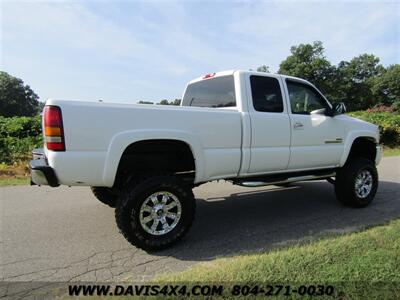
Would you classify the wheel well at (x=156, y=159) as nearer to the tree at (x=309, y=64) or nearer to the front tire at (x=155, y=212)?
the front tire at (x=155, y=212)

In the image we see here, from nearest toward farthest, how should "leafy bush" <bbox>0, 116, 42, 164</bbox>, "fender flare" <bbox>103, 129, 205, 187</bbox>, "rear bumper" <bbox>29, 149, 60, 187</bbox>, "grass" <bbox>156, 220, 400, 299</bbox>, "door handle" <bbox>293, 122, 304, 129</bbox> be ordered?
"grass" <bbox>156, 220, 400, 299</bbox> < "rear bumper" <bbox>29, 149, 60, 187</bbox> < "fender flare" <bbox>103, 129, 205, 187</bbox> < "door handle" <bbox>293, 122, 304, 129</bbox> < "leafy bush" <bbox>0, 116, 42, 164</bbox>

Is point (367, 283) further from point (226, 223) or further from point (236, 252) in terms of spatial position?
point (226, 223)

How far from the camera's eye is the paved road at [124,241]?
3.45 metres

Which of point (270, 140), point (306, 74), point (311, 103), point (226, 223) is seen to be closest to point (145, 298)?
point (226, 223)

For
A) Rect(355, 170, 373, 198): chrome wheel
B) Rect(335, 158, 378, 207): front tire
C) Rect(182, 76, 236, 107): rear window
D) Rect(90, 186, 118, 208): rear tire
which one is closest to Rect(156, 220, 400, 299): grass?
Rect(335, 158, 378, 207): front tire

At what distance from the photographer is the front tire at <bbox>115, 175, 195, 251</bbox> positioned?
3.63 meters

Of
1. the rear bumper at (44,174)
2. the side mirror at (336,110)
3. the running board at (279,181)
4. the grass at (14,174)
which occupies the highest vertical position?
the side mirror at (336,110)

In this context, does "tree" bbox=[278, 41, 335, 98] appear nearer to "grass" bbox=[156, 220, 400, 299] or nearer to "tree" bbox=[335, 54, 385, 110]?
"tree" bbox=[335, 54, 385, 110]

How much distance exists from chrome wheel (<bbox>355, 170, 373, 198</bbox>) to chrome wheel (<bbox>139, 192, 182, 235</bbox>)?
10.7 ft

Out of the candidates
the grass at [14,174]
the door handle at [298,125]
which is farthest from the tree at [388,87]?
the grass at [14,174]

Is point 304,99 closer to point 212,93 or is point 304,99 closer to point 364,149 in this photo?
point 212,93

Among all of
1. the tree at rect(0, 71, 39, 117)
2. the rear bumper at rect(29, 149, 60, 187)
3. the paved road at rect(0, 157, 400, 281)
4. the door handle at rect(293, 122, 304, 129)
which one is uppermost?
the tree at rect(0, 71, 39, 117)

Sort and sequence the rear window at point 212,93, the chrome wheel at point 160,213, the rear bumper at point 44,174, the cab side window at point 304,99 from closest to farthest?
the rear bumper at point 44,174, the chrome wheel at point 160,213, the rear window at point 212,93, the cab side window at point 304,99

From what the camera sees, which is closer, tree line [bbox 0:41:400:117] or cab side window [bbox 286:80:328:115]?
cab side window [bbox 286:80:328:115]
